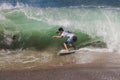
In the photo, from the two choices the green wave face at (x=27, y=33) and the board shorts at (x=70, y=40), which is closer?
the board shorts at (x=70, y=40)

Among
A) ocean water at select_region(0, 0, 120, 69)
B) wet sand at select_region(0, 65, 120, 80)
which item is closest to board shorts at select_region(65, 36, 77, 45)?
ocean water at select_region(0, 0, 120, 69)

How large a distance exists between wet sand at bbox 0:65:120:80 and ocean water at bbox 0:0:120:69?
661mm

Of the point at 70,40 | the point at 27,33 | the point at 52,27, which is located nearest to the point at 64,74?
the point at 70,40

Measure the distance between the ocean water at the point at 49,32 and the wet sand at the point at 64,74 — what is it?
2.17ft

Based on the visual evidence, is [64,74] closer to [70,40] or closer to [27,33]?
[70,40]

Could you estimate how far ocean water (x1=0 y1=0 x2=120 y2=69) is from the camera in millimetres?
14234

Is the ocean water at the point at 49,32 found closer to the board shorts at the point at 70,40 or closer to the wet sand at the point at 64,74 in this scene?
the board shorts at the point at 70,40

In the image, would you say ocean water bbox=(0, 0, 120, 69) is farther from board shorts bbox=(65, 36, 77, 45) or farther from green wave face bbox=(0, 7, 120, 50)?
board shorts bbox=(65, 36, 77, 45)

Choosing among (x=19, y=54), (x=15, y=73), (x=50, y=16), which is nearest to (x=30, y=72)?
(x=15, y=73)

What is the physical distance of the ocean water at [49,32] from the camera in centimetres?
1423

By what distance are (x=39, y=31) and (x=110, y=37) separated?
298cm

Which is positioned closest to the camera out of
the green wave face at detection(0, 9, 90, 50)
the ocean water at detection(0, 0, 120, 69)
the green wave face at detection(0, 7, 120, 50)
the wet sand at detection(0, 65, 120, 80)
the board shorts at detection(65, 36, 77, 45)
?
the wet sand at detection(0, 65, 120, 80)

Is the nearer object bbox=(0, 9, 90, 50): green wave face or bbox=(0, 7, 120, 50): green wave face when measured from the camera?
bbox=(0, 9, 90, 50): green wave face

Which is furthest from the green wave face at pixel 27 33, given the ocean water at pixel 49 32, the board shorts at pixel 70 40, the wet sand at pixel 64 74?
the wet sand at pixel 64 74
